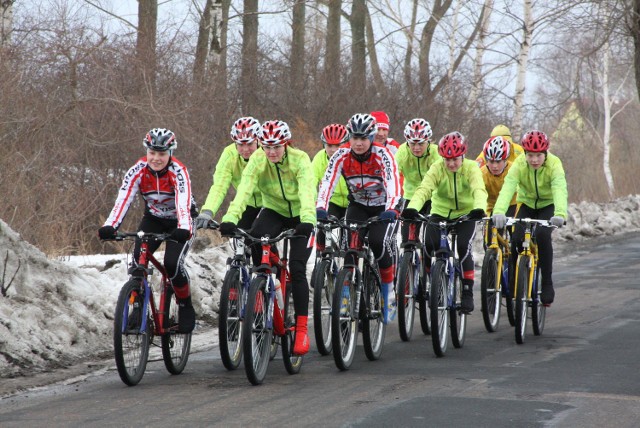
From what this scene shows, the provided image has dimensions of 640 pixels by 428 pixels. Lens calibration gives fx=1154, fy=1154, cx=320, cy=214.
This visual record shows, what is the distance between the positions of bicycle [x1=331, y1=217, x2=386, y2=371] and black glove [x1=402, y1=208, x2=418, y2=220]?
363mm

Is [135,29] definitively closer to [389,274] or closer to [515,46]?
[389,274]

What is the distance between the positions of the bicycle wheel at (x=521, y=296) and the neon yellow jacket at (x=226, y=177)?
106 inches

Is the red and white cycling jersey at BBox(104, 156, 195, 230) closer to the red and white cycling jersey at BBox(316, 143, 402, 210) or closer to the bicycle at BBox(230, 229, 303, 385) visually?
the bicycle at BBox(230, 229, 303, 385)

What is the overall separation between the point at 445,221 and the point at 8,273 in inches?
171

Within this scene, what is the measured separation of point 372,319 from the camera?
1038 cm

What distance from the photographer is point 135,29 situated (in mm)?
21453

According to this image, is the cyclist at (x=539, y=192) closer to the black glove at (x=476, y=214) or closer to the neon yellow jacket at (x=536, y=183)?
the neon yellow jacket at (x=536, y=183)

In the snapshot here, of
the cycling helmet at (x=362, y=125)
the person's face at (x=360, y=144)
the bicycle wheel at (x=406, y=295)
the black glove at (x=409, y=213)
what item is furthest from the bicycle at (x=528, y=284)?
the cycling helmet at (x=362, y=125)

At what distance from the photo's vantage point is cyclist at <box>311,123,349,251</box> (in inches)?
470

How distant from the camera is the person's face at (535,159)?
12320mm

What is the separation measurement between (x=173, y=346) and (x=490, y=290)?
13.4 ft

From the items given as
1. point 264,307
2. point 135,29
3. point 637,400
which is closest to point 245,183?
point 264,307

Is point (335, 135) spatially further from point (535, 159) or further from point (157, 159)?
point (157, 159)

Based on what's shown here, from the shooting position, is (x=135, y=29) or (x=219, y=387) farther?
(x=135, y=29)
